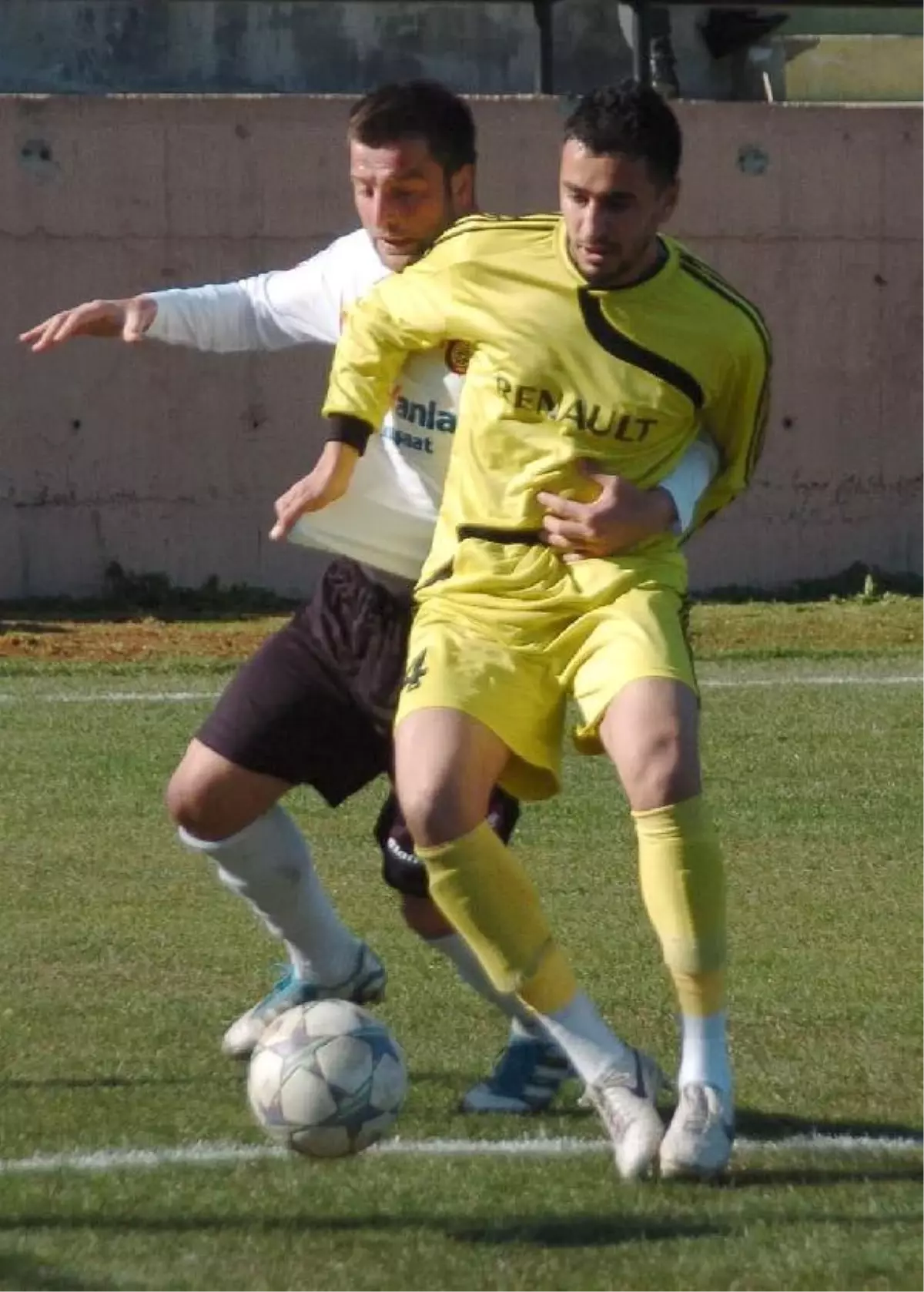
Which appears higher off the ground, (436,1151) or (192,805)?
(192,805)

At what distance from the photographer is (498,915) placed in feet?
14.7

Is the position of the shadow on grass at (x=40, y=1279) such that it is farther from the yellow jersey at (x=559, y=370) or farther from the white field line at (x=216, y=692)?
the white field line at (x=216, y=692)

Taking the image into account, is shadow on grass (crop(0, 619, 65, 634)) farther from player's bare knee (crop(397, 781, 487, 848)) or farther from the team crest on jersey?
player's bare knee (crop(397, 781, 487, 848))

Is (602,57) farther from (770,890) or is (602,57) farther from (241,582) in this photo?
(770,890)

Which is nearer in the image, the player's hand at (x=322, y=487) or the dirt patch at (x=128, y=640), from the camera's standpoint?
the player's hand at (x=322, y=487)

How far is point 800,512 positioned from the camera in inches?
640

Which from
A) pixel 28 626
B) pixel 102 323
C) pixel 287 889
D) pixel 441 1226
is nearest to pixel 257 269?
pixel 28 626

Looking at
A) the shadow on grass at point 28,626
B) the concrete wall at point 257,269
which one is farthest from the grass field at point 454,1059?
the concrete wall at point 257,269

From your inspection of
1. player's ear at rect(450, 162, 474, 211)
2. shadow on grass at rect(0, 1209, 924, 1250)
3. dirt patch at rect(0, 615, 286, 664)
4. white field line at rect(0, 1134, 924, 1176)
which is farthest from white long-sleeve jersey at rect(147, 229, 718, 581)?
dirt patch at rect(0, 615, 286, 664)

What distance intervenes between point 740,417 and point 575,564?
17.7 inches

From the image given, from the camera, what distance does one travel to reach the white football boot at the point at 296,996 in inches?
205

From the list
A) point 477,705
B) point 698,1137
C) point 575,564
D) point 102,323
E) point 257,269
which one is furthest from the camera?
point 257,269

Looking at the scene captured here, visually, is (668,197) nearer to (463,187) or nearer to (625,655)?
(463,187)

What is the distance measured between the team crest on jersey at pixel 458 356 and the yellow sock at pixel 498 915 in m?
0.95
